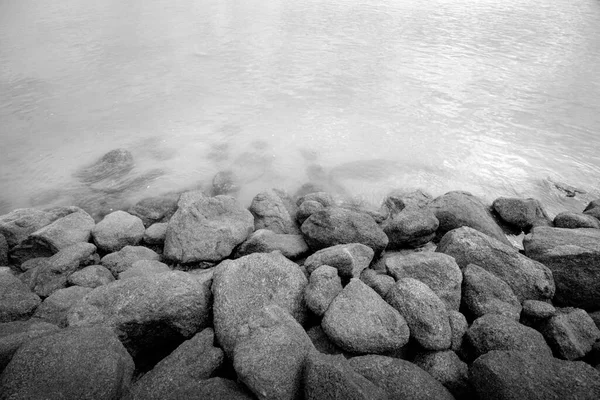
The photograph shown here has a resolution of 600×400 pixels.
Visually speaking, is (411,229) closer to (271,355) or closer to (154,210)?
(271,355)

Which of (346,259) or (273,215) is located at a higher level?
(346,259)

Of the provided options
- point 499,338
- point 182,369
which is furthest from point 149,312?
point 499,338

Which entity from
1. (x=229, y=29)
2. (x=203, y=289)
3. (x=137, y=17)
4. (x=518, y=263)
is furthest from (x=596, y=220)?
(x=137, y=17)

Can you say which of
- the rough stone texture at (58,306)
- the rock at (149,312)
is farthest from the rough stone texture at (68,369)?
the rough stone texture at (58,306)

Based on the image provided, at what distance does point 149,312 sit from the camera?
3203 millimetres

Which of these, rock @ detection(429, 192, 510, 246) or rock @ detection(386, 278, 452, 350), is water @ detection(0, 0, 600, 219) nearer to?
rock @ detection(429, 192, 510, 246)

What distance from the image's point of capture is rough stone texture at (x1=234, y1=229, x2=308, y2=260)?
451cm

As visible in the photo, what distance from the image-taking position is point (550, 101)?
413 inches

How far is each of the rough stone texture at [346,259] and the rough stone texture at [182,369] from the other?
1370mm

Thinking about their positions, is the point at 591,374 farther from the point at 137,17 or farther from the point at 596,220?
the point at 137,17

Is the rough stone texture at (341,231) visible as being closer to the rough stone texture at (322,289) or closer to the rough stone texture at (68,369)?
the rough stone texture at (322,289)

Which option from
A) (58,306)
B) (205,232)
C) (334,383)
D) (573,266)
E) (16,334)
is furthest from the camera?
(205,232)

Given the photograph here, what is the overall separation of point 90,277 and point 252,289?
6.92 feet

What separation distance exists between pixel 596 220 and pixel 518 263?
8.03 ft
